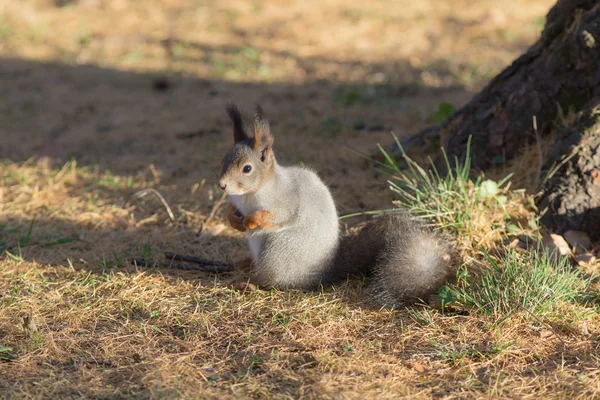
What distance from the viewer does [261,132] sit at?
293cm

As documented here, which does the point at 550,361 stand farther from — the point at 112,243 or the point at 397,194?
the point at 112,243

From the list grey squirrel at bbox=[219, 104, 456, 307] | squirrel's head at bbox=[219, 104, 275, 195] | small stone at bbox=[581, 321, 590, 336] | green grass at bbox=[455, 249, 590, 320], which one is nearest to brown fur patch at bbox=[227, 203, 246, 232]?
grey squirrel at bbox=[219, 104, 456, 307]

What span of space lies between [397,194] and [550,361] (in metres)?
1.62

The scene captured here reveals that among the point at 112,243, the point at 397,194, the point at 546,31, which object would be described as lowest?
the point at 112,243

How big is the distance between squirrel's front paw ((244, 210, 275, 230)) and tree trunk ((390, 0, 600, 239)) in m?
1.47

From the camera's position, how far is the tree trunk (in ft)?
11.1

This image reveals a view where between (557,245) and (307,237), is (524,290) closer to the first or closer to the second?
(557,245)

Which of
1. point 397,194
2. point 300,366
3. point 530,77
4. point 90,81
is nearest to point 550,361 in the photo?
point 300,366

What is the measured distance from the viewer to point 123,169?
493cm

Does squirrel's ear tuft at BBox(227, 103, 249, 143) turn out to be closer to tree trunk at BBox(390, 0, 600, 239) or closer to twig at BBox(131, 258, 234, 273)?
twig at BBox(131, 258, 234, 273)

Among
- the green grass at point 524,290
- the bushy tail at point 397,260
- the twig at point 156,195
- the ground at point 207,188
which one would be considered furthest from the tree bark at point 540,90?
the twig at point 156,195

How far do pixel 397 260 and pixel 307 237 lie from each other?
1.38 feet

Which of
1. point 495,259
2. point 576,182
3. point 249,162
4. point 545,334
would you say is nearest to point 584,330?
point 545,334

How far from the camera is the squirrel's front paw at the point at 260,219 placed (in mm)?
3020
